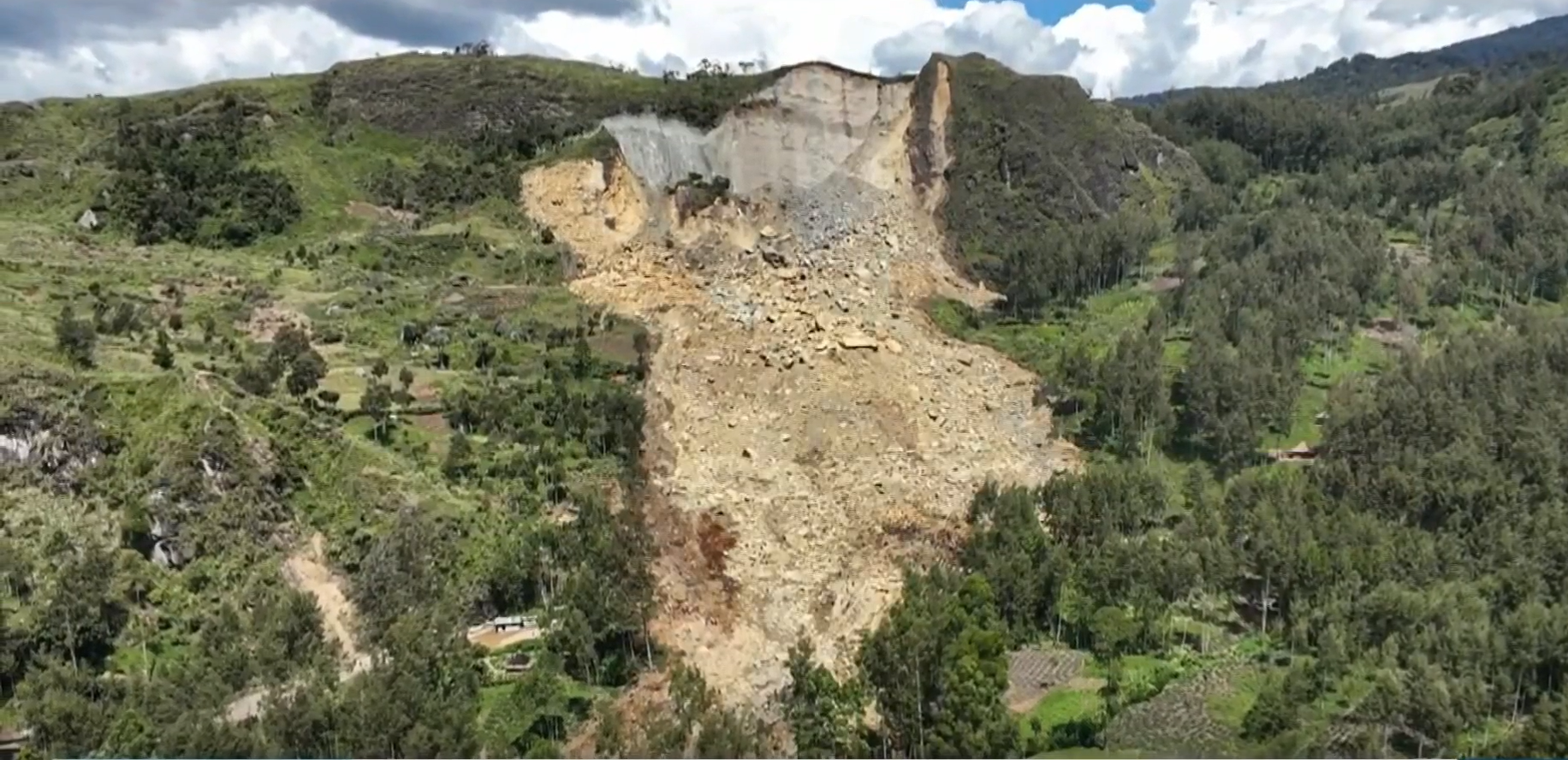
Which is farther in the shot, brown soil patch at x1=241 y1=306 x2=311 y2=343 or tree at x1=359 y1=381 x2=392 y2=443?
brown soil patch at x1=241 y1=306 x2=311 y2=343

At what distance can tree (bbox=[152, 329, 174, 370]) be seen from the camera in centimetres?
4688

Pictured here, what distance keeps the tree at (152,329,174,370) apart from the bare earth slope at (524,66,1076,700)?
18.5 m

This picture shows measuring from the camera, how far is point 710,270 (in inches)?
2854

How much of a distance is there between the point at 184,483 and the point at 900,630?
76.8 ft

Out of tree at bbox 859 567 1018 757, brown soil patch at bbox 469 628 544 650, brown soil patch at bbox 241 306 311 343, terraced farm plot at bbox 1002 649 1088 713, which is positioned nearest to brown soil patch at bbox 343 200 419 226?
brown soil patch at bbox 241 306 311 343

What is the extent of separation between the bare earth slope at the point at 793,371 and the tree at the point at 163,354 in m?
18.5

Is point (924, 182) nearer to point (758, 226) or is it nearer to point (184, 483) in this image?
point (758, 226)

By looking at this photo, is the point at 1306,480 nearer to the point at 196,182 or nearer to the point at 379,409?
the point at 379,409

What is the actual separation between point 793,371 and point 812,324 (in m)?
4.95

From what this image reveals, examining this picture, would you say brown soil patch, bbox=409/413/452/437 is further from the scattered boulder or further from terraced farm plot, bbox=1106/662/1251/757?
terraced farm plot, bbox=1106/662/1251/757

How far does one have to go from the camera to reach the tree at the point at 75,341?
1784 inches

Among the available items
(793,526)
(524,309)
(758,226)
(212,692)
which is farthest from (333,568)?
(758,226)

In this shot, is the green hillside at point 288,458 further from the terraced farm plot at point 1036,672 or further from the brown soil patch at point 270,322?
the terraced farm plot at point 1036,672

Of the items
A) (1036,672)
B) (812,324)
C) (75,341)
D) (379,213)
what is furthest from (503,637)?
(379,213)
